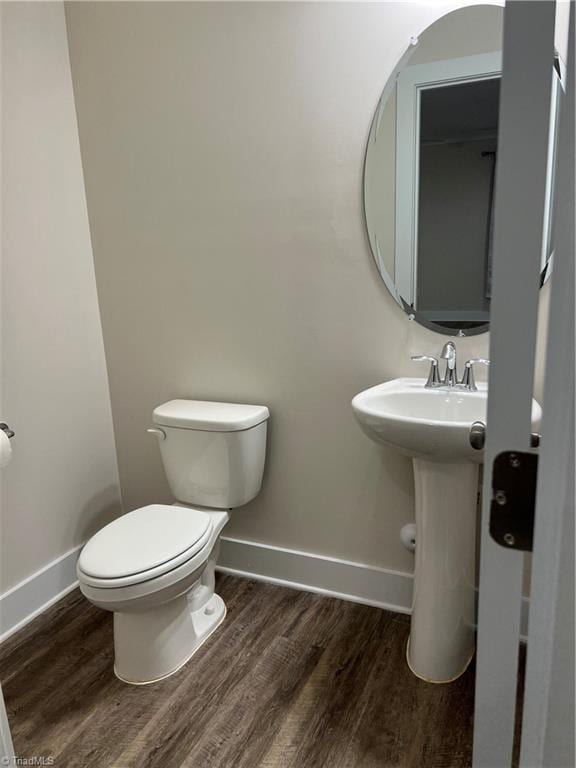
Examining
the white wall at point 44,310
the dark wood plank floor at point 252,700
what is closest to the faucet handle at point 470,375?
the dark wood plank floor at point 252,700

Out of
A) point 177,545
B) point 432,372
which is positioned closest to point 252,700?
point 177,545

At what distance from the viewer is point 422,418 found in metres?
1.40

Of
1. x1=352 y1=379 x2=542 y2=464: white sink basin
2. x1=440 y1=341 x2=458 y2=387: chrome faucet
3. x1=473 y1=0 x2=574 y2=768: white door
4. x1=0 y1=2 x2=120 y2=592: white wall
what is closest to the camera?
x1=473 y1=0 x2=574 y2=768: white door

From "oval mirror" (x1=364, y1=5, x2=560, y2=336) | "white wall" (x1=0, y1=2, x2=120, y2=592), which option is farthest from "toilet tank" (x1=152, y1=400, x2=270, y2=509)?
"oval mirror" (x1=364, y1=5, x2=560, y2=336)

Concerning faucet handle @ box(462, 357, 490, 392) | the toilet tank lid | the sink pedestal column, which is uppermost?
faucet handle @ box(462, 357, 490, 392)

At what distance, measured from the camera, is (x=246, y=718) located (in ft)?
4.92

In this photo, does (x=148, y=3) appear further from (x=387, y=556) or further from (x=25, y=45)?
(x=387, y=556)

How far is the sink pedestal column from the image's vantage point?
1.52 meters

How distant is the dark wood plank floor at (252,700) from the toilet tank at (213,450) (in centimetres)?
46

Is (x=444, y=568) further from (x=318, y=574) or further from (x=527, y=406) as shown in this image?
(x=527, y=406)

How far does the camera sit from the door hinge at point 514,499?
482 mm

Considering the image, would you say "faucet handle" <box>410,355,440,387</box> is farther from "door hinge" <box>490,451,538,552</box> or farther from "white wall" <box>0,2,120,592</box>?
"white wall" <box>0,2,120,592</box>

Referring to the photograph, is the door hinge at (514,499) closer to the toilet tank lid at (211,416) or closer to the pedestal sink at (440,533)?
the pedestal sink at (440,533)

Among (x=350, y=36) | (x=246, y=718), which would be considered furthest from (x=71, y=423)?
(x=350, y=36)
